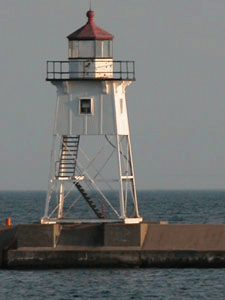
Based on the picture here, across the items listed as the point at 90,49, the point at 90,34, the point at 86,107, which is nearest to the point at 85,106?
the point at 86,107

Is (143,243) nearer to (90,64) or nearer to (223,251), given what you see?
(223,251)

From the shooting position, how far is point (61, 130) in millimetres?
50250

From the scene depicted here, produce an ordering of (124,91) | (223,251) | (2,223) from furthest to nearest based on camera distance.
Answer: (2,223) → (124,91) → (223,251)

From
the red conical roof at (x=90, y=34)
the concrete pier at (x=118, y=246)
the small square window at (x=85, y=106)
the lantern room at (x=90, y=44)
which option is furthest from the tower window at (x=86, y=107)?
the concrete pier at (x=118, y=246)

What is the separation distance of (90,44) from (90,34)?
409 millimetres

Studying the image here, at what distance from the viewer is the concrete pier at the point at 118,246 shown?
4772cm

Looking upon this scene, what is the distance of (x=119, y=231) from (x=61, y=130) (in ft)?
16.9

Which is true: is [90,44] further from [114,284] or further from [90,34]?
[114,284]

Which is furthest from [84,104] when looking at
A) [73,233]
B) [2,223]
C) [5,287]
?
[2,223]

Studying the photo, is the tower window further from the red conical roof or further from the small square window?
the red conical roof

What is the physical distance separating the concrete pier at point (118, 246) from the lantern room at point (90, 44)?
7.03 m

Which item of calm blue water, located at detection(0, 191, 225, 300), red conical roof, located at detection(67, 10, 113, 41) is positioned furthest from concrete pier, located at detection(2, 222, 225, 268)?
red conical roof, located at detection(67, 10, 113, 41)

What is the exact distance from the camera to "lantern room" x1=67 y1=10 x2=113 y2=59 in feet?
164

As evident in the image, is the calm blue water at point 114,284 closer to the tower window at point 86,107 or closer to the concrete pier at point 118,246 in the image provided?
the concrete pier at point 118,246
